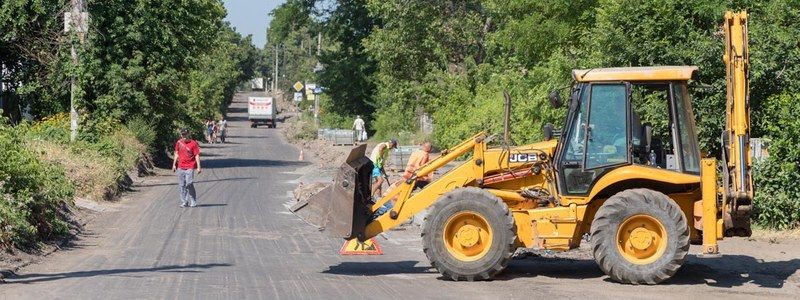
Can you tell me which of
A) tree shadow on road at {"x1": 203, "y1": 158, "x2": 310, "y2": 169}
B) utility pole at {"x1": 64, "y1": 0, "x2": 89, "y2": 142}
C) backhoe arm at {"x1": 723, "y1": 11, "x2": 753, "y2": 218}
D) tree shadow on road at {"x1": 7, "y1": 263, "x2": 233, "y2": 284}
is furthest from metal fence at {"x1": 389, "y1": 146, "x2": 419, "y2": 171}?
backhoe arm at {"x1": 723, "y1": 11, "x2": 753, "y2": 218}

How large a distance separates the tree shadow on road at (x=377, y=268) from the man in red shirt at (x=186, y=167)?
33.2ft

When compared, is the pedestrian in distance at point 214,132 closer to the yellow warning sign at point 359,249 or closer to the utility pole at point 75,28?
the utility pole at point 75,28

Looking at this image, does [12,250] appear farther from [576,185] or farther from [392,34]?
[392,34]

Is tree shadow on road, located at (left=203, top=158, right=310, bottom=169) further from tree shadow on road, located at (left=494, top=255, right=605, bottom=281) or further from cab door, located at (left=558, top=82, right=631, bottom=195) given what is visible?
cab door, located at (left=558, top=82, right=631, bottom=195)

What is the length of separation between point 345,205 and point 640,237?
3636 millimetres

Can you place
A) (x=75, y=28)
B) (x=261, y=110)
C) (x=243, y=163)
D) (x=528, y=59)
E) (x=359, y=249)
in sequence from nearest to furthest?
(x=359, y=249) → (x=75, y=28) → (x=528, y=59) → (x=243, y=163) → (x=261, y=110)

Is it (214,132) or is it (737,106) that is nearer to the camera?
(737,106)

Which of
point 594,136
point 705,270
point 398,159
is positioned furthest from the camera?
point 398,159

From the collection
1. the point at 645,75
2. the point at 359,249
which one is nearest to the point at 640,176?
the point at 645,75

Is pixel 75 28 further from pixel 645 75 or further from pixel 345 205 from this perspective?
pixel 645 75

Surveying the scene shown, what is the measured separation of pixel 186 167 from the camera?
84.1ft

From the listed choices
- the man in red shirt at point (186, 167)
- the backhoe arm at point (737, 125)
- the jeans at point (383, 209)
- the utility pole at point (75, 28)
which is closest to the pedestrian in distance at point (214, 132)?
the utility pole at point (75, 28)

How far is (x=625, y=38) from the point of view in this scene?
78.4ft

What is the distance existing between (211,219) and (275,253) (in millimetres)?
5667
